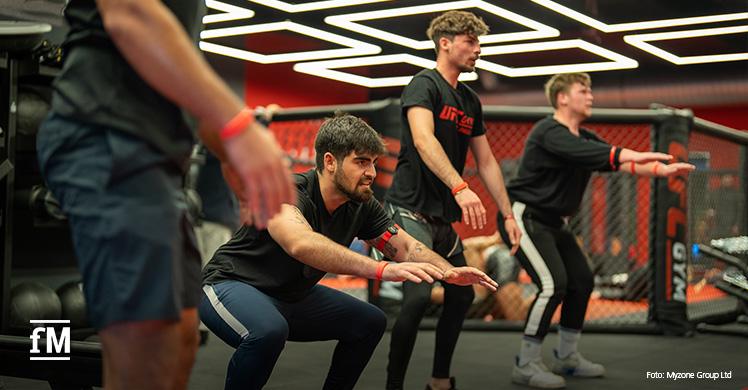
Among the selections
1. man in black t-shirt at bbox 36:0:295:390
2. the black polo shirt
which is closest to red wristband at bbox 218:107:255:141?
man in black t-shirt at bbox 36:0:295:390

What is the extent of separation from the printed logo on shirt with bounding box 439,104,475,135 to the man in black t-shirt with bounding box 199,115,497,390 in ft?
2.52

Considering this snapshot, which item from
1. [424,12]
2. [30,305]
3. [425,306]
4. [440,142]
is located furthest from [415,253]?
[424,12]

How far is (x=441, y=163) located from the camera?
3000mm

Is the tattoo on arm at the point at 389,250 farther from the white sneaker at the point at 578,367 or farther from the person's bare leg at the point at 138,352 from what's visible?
the white sneaker at the point at 578,367

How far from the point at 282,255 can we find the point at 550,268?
62.5 inches

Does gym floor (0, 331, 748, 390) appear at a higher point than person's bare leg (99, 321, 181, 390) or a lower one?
lower

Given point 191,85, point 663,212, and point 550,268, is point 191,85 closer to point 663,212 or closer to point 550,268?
point 550,268

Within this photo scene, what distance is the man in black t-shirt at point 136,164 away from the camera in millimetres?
1108

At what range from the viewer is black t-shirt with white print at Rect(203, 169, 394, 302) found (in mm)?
2391

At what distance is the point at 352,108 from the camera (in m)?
5.80

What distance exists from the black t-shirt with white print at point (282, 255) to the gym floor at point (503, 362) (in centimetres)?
123

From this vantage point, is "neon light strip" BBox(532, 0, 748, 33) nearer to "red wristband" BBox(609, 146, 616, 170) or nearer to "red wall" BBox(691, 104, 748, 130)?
"red wall" BBox(691, 104, 748, 130)

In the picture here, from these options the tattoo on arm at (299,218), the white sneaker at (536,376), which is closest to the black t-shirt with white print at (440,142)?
the white sneaker at (536,376)

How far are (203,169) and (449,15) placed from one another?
376 centimetres
